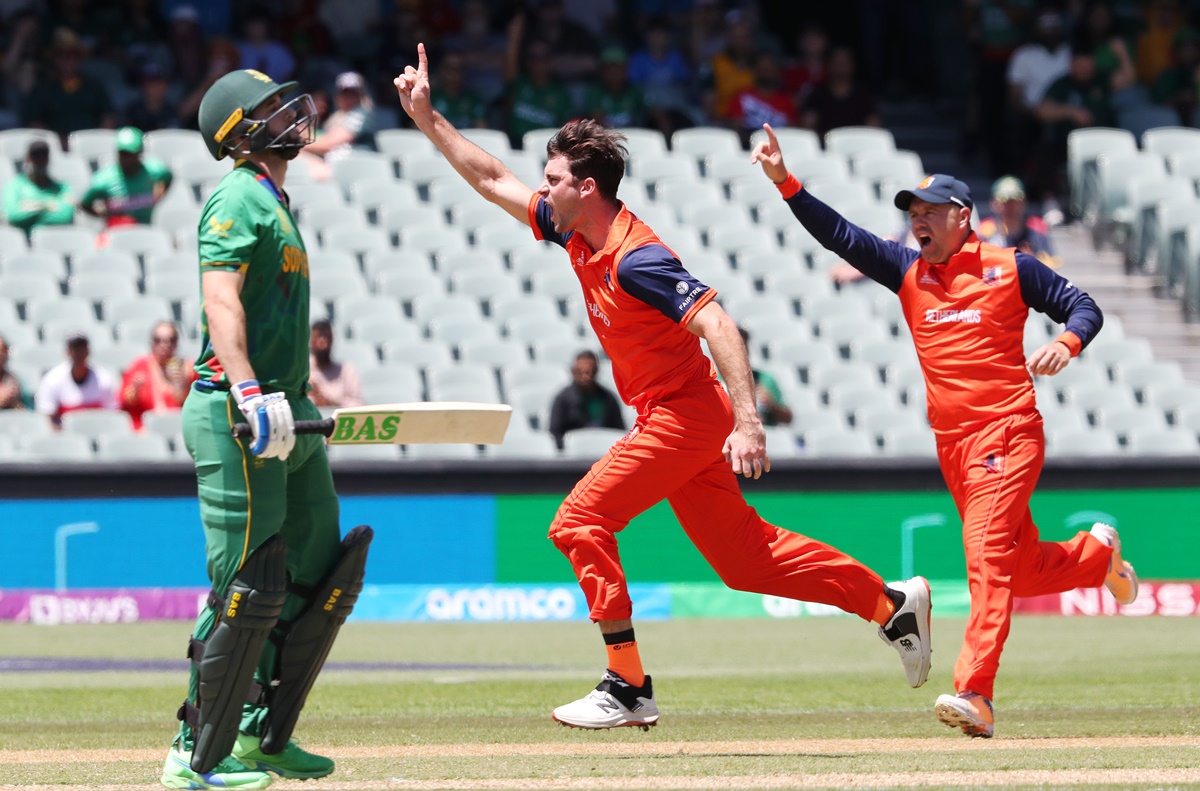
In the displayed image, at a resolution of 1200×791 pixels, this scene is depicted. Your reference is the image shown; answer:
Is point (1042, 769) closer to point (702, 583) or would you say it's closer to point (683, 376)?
point (683, 376)

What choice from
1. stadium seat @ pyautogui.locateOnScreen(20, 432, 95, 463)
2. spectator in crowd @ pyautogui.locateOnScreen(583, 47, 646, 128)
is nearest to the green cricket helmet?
stadium seat @ pyautogui.locateOnScreen(20, 432, 95, 463)

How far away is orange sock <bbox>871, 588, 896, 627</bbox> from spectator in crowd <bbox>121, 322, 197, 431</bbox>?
301 inches

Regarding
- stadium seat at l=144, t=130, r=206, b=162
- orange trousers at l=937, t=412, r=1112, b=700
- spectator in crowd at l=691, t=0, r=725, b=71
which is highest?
spectator in crowd at l=691, t=0, r=725, b=71

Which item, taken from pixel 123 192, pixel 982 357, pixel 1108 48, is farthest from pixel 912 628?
pixel 1108 48

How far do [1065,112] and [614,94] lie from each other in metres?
4.51

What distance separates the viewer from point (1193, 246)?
15.9 meters

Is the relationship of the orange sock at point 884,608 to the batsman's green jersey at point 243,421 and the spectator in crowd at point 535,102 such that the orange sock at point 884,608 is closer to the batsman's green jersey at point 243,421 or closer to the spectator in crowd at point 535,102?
the batsman's green jersey at point 243,421

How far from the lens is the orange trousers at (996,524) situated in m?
6.51

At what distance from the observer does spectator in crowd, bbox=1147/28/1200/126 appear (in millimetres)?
18516

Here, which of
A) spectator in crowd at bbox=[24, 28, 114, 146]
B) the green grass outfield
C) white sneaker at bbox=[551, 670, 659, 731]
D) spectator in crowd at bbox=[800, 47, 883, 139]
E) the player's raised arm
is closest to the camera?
the green grass outfield

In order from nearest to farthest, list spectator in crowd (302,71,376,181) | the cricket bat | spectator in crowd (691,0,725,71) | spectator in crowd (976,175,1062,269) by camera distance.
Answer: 1. the cricket bat
2. spectator in crowd (976,175,1062,269)
3. spectator in crowd (302,71,376,181)
4. spectator in crowd (691,0,725,71)

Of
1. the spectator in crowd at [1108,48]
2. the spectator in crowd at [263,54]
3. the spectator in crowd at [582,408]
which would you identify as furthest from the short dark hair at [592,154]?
the spectator in crowd at [1108,48]

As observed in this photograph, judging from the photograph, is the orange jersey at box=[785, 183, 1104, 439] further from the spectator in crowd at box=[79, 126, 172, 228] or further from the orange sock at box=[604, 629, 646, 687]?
the spectator in crowd at box=[79, 126, 172, 228]

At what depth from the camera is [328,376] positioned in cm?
1296
